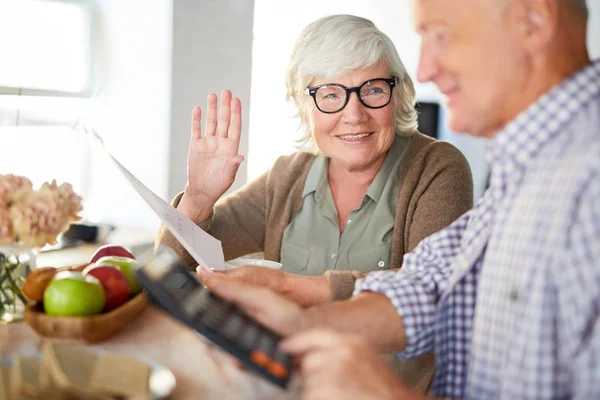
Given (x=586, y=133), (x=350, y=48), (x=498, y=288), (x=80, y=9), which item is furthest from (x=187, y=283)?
(x=80, y=9)

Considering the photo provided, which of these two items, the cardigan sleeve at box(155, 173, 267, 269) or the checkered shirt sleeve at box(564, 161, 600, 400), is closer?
the checkered shirt sleeve at box(564, 161, 600, 400)

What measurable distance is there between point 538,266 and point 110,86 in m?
2.52

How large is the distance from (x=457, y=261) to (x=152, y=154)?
2.07 metres

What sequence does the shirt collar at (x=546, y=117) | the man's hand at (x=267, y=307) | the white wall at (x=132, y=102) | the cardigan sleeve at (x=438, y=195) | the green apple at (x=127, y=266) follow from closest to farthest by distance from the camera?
the shirt collar at (x=546, y=117) → the man's hand at (x=267, y=307) → the green apple at (x=127, y=266) → the cardigan sleeve at (x=438, y=195) → the white wall at (x=132, y=102)

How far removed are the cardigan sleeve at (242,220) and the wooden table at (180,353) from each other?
711 millimetres

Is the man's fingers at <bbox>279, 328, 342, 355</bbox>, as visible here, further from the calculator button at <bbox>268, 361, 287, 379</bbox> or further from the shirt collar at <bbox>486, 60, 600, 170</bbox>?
the shirt collar at <bbox>486, 60, 600, 170</bbox>

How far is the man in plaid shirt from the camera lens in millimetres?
752

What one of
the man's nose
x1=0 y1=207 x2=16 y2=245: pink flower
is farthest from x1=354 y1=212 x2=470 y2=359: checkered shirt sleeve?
x1=0 y1=207 x2=16 y2=245: pink flower

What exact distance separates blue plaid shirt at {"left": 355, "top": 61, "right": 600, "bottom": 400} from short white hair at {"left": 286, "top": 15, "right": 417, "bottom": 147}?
82 centimetres

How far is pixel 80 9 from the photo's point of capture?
2.90 meters

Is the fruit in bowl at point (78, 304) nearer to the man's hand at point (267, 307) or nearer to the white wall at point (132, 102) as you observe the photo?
→ the man's hand at point (267, 307)

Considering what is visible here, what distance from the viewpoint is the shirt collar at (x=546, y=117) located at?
84 cm

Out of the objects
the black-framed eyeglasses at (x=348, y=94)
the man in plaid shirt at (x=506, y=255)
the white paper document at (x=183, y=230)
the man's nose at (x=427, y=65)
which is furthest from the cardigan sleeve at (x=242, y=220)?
the man's nose at (x=427, y=65)

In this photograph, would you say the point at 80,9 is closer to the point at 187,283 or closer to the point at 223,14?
the point at 223,14
